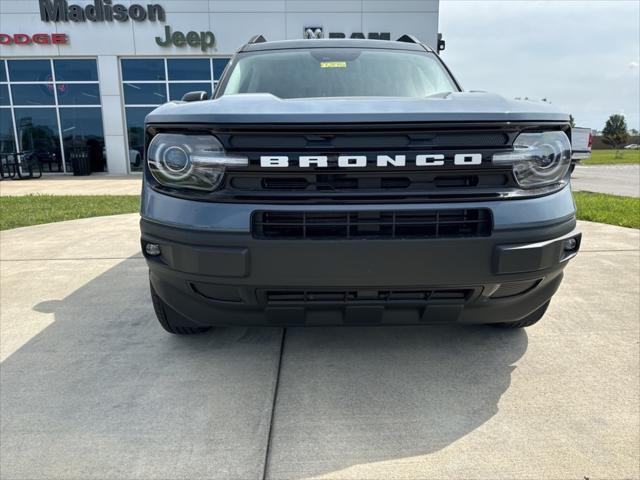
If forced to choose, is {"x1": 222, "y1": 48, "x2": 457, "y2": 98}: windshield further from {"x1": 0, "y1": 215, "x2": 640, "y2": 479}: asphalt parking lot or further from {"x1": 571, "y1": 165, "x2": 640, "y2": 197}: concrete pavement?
{"x1": 571, "y1": 165, "x2": 640, "y2": 197}: concrete pavement

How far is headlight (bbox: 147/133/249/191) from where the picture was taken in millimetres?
1766

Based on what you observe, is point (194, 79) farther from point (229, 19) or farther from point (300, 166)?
point (300, 166)

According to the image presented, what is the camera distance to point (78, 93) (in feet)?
52.1

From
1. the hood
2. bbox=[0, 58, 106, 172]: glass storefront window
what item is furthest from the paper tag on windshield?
bbox=[0, 58, 106, 172]: glass storefront window

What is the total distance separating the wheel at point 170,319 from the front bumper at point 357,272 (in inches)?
20.5

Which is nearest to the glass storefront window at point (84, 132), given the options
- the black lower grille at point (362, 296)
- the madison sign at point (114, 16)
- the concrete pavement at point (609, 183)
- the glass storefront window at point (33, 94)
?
the glass storefront window at point (33, 94)

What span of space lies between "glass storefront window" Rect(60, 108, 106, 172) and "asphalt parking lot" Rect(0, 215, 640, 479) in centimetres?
1469

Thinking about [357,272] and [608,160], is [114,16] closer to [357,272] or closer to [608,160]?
[357,272]

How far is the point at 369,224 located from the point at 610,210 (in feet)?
22.5

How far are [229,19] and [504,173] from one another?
50.6 feet

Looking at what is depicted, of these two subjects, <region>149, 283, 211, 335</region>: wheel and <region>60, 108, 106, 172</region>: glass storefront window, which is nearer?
<region>149, 283, 211, 335</region>: wheel

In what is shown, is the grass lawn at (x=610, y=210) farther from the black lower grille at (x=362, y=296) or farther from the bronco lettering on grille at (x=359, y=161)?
the bronco lettering on grille at (x=359, y=161)

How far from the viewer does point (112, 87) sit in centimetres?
1555

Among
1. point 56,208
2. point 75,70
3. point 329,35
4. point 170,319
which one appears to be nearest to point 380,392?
point 170,319
